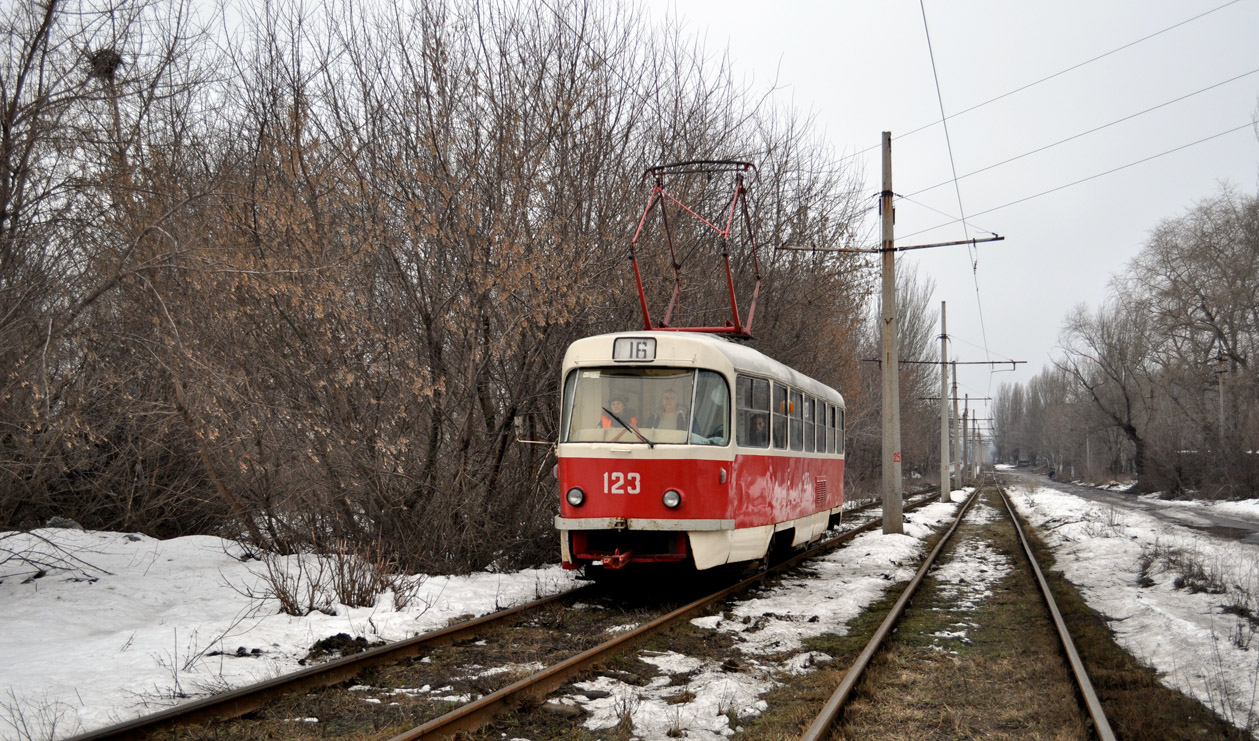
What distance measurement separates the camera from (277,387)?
1115 cm

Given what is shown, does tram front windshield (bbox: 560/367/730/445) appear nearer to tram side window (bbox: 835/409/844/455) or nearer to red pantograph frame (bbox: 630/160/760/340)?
red pantograph frame (bbox: 630/160/760/340)

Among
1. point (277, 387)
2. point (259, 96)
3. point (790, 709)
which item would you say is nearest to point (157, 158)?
point (259, 96)

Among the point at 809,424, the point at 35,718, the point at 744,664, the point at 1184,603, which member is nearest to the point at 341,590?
the point at 35,718

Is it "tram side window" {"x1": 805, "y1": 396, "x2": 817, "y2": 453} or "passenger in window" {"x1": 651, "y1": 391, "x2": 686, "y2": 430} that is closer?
"passenger in window" {"x1": 651, "y1": 391, "x2": 686, "y2": 430}

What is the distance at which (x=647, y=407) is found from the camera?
9727 millimetres

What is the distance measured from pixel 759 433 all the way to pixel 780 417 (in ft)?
3.37

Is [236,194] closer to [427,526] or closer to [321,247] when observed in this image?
[321,247]

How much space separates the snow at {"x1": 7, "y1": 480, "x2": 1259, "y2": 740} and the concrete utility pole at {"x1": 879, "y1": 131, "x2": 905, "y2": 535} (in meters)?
3.34

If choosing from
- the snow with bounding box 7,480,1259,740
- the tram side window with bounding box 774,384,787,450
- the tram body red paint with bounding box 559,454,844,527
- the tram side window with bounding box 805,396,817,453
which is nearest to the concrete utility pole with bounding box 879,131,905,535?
the snow with bounding box 7,480,1259,740

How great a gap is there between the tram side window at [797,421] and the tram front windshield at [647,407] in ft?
9.23

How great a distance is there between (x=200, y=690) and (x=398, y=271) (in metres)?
6.63

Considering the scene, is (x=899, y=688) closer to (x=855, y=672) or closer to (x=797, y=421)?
(x=855, y=672)

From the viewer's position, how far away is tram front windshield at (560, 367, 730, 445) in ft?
31.5

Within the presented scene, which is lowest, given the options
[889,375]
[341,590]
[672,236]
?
[341,590]
